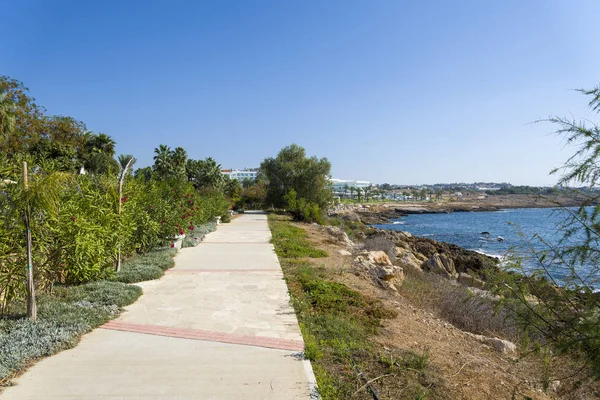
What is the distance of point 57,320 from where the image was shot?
5.40 meters

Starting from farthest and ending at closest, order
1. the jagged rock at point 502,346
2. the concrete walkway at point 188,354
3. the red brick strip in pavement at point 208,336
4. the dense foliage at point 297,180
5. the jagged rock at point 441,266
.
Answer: the dense foliage at point 297,180
the jagged rock at point 441,266
the jagged rock at point 502,346
the red brick strip in pavement at point 208,336
the concrete walkway at point 188,354

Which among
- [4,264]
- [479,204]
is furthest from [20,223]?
[479,204]

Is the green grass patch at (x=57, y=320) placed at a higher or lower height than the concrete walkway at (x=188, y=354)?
higher

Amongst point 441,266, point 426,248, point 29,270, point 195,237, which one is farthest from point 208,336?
point 426,248

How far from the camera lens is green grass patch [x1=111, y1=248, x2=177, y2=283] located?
28.3 feet

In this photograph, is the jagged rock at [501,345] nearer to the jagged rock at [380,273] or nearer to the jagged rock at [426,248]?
the jagged rock at [380,273]

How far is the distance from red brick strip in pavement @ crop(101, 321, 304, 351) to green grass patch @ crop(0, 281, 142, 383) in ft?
1.41

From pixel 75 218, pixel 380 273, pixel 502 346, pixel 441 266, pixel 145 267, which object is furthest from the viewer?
pixel 441 266

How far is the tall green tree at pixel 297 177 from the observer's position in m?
34.5

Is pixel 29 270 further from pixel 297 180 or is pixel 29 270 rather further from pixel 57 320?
pixel 297 180

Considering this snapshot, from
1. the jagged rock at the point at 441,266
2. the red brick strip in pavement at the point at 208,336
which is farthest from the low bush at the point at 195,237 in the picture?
the jagged rock at the point at 441,266

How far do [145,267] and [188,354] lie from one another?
5.16m

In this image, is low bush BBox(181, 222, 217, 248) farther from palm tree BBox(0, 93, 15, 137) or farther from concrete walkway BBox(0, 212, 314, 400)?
palm tree BBox(0, 93, 15, 137)

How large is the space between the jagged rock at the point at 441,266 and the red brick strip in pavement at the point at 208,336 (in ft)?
45.0
